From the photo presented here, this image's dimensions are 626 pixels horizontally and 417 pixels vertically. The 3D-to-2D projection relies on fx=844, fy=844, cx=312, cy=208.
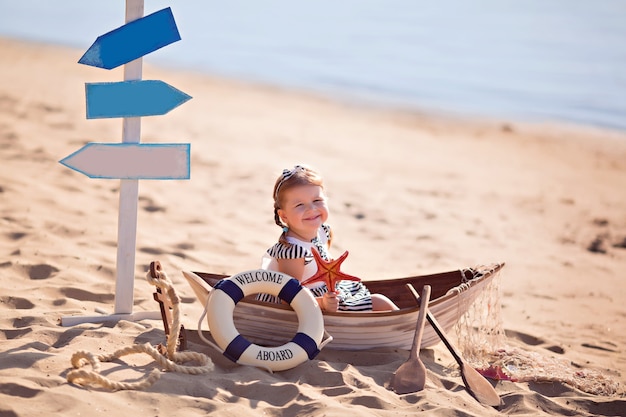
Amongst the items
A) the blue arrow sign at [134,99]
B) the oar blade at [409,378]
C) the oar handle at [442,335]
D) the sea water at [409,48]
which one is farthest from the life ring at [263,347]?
the sea water at [409,48]

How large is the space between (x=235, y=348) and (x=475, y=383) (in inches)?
47.5

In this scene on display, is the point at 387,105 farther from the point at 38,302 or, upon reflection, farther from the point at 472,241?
the point at 38,302

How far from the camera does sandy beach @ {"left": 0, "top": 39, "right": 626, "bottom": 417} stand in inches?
153

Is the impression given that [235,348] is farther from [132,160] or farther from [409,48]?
[409,48]

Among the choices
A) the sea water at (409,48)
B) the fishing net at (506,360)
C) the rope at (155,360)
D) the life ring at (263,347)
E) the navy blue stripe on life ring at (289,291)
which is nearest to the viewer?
the rope at (155,360)

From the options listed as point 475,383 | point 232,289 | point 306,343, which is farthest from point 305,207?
point 475,383

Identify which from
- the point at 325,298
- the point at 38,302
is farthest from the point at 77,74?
the point at 325,298

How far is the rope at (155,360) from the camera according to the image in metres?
3.64

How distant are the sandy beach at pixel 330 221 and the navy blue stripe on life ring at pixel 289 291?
358mm

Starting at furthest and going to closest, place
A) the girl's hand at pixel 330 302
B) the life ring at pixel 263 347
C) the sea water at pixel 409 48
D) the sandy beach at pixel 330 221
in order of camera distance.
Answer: the sea water at pixel 409 48 → the girl's hand at pixel 330 302 → the life ring at pixel 263 347 → the sandy beach at pixel 330 221

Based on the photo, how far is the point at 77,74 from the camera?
41.9 feet

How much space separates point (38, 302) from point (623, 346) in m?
3.60

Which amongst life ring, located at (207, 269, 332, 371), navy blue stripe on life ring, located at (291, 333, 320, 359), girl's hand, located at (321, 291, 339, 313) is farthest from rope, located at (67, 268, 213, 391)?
girl's hand, located at (321, 291, 339, 313)

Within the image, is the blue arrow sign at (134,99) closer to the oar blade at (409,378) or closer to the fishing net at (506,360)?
the oar blade at (409,378)
